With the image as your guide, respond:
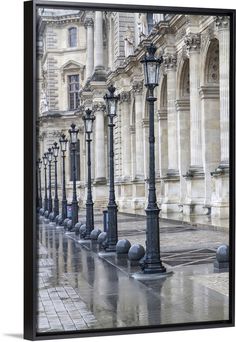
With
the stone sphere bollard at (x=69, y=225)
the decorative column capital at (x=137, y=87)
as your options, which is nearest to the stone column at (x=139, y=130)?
the decorative column capital at (x=137, y=87)

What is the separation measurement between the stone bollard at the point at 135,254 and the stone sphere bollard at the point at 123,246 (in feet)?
0.32

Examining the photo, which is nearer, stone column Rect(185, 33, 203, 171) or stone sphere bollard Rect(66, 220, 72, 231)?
stone sphere bollard Rect(66, 220, 72, 231)

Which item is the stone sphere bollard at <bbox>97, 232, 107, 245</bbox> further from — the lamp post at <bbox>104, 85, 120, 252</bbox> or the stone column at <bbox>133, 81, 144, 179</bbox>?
the stone column at <bbox>133, 81, 144, 179</bbox>

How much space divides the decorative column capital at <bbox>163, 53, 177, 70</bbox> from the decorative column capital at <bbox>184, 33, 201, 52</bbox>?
14.1 inches

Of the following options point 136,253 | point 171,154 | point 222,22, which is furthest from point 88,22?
point 136,253

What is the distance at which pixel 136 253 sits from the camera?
1356 cm

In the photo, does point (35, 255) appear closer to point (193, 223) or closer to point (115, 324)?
point (115, 324)

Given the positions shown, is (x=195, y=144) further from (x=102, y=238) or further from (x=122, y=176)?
(x=102, y=238)

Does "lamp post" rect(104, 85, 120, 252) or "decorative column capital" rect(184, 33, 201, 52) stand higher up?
"decorative column capital" rect(184, 33, 201, 52)

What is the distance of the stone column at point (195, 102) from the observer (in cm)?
1459

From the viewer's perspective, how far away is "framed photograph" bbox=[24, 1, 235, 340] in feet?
37.1

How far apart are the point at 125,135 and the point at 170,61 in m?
2.61

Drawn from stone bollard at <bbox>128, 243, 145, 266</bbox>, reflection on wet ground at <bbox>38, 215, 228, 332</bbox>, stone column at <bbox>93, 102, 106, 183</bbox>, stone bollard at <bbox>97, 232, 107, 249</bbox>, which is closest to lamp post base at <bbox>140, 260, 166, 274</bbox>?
reflection on wet ground at <bbox>38, 215, 228, 332</bbox>

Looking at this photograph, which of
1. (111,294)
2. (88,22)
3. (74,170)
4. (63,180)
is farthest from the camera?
(74,170)
